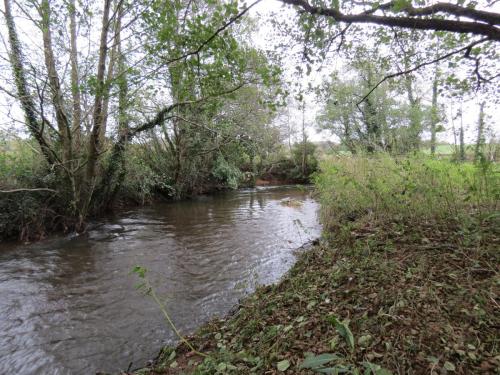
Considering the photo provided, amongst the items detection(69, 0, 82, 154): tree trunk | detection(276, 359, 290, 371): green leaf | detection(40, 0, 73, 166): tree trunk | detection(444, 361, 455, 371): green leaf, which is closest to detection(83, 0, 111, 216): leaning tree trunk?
detection(69, 0, 82, 154): tree trunk

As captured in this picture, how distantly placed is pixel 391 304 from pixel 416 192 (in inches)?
97.7

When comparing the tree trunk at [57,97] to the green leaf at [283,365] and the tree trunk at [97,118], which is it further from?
the green leaf at [283,365]

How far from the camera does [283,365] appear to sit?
2.05m

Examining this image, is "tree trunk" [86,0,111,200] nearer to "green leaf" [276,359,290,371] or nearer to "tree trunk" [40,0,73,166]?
"tree trunk" [40,0,73,166]

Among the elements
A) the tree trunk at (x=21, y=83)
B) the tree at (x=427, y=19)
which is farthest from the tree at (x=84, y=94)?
the tree at (x=427, y=19)

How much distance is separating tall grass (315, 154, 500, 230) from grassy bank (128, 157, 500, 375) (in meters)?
0.03

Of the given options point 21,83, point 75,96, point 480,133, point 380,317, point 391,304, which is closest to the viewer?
point 380,317

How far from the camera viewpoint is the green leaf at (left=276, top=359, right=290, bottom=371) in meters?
2.02

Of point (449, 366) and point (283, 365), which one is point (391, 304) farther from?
point (283, 365)

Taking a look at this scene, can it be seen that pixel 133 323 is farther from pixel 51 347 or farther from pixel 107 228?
pixel 107 228

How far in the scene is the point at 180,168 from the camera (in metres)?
15.2

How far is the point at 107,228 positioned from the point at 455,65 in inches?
389

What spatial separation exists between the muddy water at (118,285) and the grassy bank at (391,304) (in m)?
0.71

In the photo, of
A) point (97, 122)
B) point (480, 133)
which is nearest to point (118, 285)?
point (97, 122)
